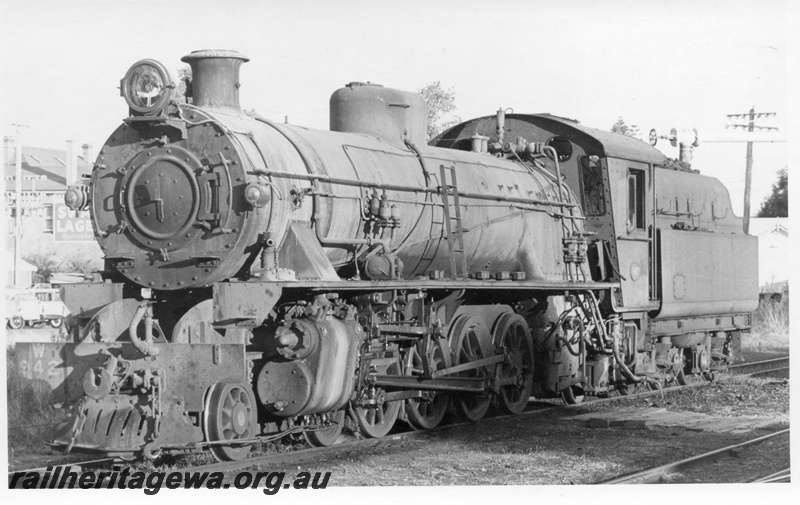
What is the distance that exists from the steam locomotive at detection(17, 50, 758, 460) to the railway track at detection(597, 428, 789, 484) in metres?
2.71

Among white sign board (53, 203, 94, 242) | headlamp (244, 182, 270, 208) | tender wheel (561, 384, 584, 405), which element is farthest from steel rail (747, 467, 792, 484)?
white sign board (53, 203, 94, 242)

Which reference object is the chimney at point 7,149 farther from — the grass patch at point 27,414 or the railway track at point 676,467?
the railway track at point 676,467

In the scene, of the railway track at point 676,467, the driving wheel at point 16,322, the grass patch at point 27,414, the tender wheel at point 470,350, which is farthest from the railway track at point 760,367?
the driving wheel at point 16,322

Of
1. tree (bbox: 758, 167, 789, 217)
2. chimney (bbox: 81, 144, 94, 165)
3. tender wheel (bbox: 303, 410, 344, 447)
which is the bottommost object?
tender wheel (bbox: 303, 410, 344, 447)

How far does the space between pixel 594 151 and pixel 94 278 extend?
749 cm

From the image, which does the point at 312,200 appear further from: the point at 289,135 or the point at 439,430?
the point at 439,430

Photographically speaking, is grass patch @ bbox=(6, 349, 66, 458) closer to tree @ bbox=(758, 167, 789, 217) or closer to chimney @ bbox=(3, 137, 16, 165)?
chimney @ bbox=(3, 137, 16, 165)

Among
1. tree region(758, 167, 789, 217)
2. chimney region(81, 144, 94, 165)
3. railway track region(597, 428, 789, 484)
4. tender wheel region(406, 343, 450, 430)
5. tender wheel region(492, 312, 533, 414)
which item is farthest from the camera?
chimney region(81, 144, 94, 165)

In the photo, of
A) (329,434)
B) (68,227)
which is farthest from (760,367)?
(68,227)

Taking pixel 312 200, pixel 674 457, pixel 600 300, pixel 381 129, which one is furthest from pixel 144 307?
pixel 600 300

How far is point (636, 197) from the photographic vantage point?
621 inches

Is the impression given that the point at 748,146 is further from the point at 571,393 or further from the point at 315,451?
the point at 315,451

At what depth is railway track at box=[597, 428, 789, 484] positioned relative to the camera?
9.32 metres

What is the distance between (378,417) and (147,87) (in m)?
4.36
